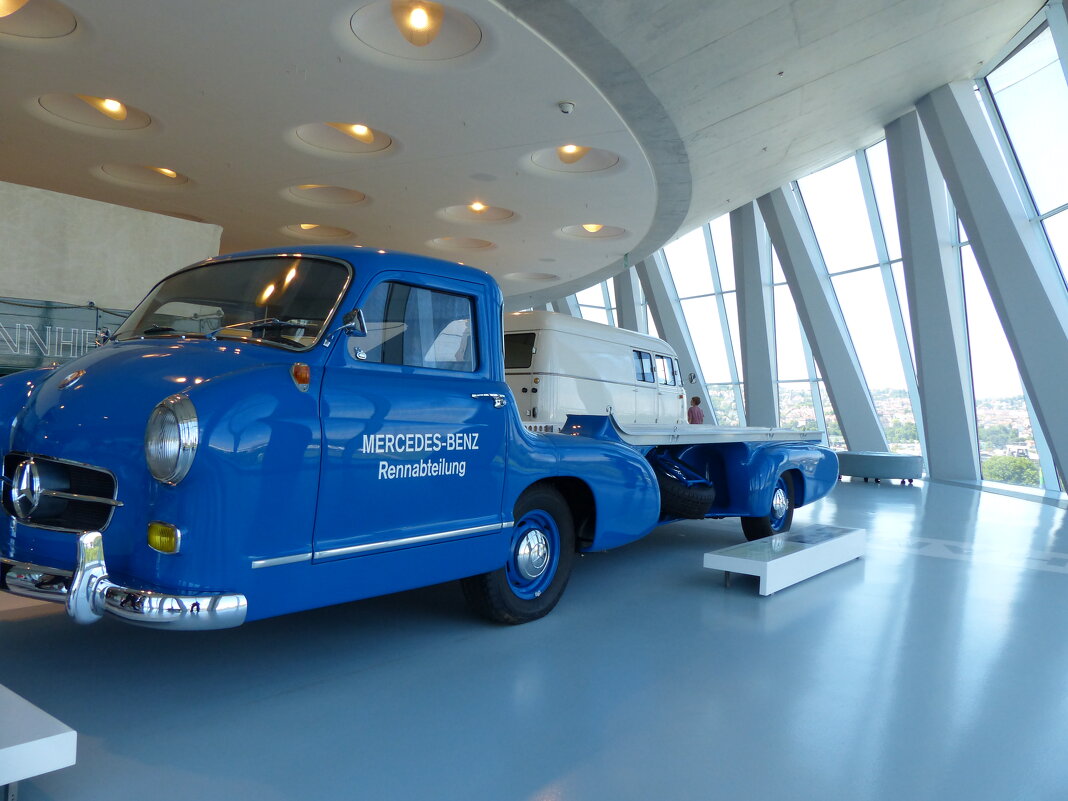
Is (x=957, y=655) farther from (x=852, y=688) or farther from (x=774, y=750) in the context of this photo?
(x=774, y=750)

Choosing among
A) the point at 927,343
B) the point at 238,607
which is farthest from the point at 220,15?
the point at 927,343

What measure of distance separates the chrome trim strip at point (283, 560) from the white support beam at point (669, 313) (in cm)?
1937

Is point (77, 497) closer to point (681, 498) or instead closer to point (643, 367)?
point (681, 498)

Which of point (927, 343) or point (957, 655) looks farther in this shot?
point (927, 343)

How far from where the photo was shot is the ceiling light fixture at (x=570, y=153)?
38.4ft

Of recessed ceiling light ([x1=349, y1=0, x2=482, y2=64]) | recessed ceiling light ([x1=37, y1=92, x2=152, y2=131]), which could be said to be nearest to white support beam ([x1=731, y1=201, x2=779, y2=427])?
recessed ceiling light ([x1=349, y1=0, x2=482, y2=64])

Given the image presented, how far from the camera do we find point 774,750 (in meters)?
2.76

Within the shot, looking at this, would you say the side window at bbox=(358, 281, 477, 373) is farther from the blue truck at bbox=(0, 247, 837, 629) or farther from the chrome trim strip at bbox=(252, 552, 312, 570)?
the chrome trim strip at bbox=(252, 552, 312, 570)

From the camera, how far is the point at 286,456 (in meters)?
2.89

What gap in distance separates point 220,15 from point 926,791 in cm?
826

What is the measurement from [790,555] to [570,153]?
8567 mm

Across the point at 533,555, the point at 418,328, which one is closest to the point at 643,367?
the point at 533,555

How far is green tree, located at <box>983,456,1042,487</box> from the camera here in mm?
13330

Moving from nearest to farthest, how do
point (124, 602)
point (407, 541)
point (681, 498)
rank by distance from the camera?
point (124, 602) → point (407, 541) → point (681, 498)
